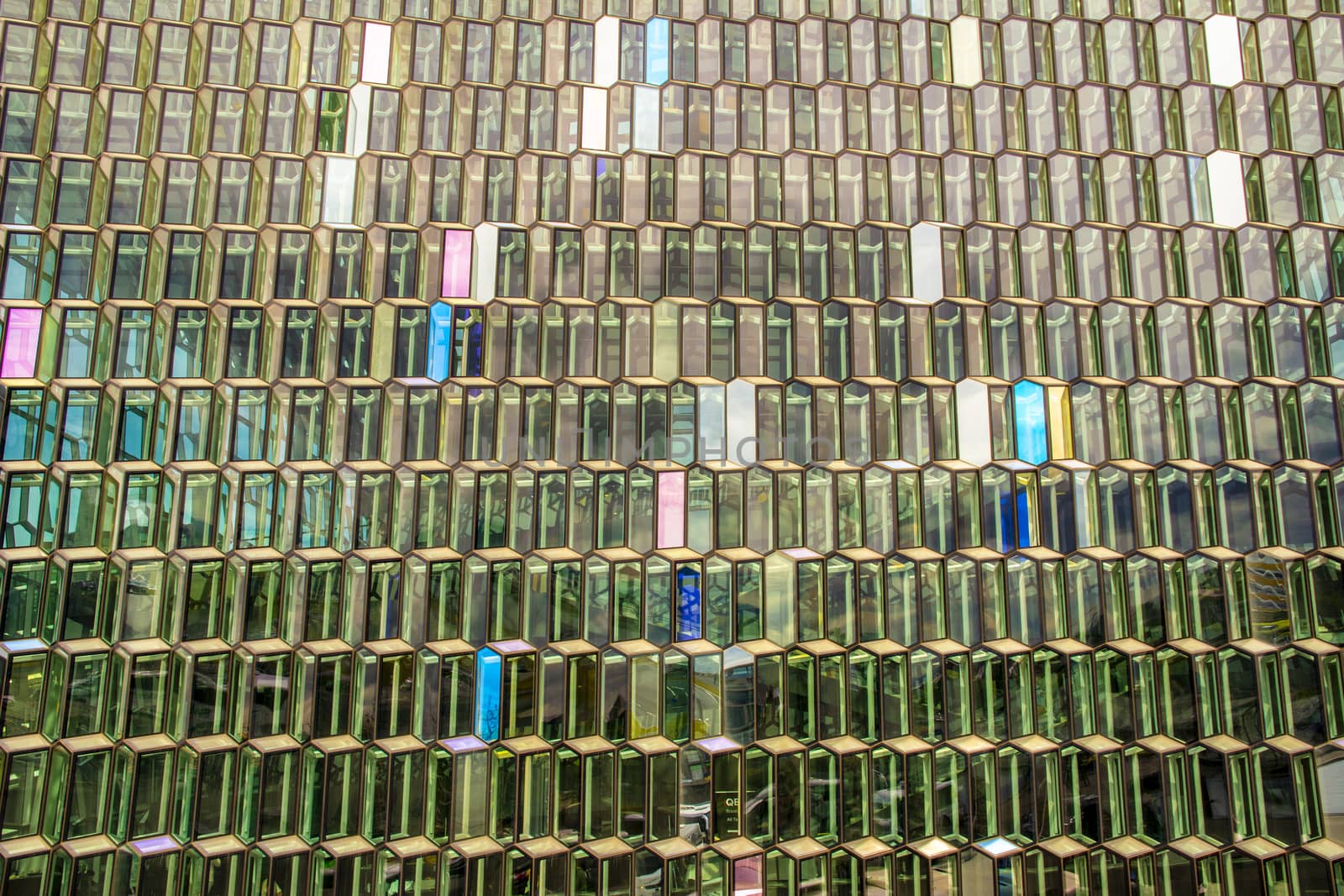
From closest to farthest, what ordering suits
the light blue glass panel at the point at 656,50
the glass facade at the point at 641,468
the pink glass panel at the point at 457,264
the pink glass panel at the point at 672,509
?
the glass facade at the point at 641,468
the pink glass panel at the point at 672,509
the pink glass panel at the point at 457,264
the light blue glass panel at the point at 656,50

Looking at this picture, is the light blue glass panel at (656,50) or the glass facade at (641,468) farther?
the light blue glass panel at (656,50)

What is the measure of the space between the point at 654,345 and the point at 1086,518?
1442 millimetres

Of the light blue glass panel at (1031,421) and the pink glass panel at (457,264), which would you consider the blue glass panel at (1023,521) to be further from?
the pink glass panel at (457,264)

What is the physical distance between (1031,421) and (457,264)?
187 cm

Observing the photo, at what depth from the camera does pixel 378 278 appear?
9.29ft

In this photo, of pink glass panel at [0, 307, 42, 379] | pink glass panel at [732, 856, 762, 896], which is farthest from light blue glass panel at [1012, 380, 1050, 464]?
pink glass panel at [0, 307, 42, 379]

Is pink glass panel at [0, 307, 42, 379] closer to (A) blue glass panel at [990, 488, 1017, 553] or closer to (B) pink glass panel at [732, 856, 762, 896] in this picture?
(B) pink glass panel at [732, 856, 762, 896]

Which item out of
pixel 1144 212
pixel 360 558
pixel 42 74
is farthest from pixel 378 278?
pixel 1144 212

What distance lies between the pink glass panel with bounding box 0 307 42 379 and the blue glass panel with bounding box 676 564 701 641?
2045 millimetres

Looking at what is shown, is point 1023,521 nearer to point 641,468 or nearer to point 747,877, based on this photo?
point 641,468

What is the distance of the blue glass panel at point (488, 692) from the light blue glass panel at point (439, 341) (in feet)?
→ 2.80

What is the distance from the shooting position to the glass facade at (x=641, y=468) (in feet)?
8.56

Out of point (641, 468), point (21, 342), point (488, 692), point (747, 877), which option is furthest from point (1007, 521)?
point (21, 342)

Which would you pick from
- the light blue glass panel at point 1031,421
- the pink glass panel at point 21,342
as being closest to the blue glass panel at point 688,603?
the light blue glass panel at point 1031,421
